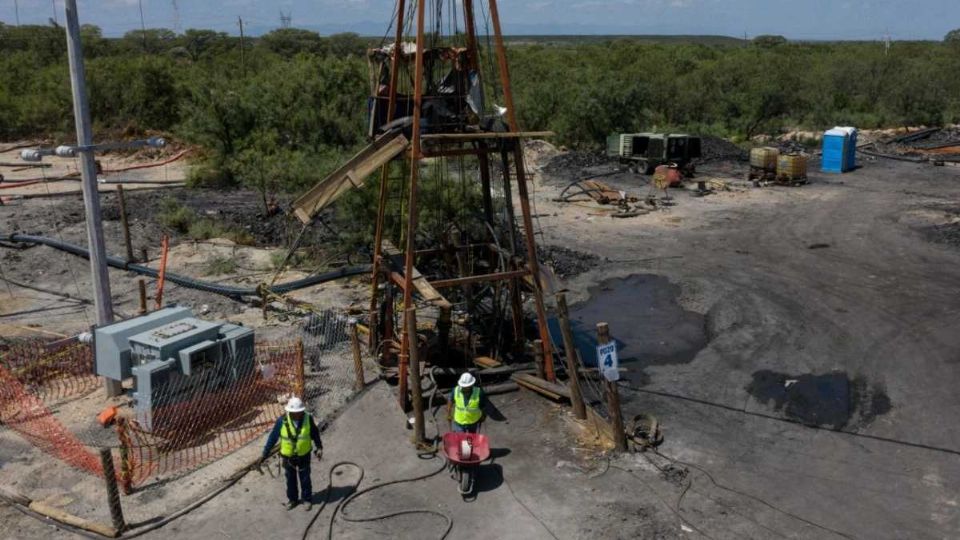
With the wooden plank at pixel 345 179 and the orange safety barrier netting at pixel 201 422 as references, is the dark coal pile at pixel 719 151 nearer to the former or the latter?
the wooden plank at pixel 345 179

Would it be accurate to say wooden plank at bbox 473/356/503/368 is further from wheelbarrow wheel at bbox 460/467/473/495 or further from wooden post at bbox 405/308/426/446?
wheelbarrow wheel at bbox 460/467/473/495

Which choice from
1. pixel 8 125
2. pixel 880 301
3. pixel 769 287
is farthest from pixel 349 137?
pixel 8 125

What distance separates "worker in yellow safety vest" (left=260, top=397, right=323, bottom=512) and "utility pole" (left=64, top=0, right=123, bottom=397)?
199 inches

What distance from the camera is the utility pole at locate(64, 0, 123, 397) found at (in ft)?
43.5

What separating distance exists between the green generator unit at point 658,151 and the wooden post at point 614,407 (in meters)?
28.1

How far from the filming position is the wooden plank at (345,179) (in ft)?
44.9

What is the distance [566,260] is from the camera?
24.5 m

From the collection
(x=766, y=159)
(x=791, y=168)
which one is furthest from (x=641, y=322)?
(x=766, y=159)

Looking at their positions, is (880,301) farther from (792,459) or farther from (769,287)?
(792,459)

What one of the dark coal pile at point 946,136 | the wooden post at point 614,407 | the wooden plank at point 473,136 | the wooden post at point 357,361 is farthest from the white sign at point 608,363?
the dark coal pile at point 946,136

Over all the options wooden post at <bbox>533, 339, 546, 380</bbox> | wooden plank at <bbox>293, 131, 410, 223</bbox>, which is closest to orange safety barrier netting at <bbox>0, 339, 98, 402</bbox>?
wooden plank at <bbox>293, 131, 410, 223</bbox>

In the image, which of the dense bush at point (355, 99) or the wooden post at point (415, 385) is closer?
the wooden post at point (415, 385)

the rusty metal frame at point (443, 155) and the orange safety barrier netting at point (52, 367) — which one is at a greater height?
the rusty metal frame at point (443, 155)

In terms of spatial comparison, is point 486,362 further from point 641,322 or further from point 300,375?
point 641,322
